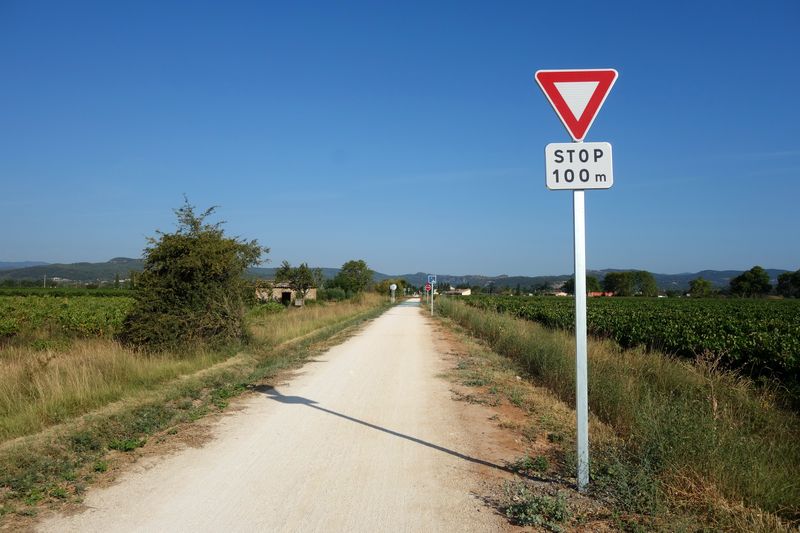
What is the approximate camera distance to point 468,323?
27766 mm

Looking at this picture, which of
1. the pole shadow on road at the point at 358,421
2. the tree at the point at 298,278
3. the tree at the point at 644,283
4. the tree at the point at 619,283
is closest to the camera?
the pole shadow on road at the point at 358,421

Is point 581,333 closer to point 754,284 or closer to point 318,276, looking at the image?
point 318,276

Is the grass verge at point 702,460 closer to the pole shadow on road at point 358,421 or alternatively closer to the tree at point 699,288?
the pole shadow on road at point 358,421

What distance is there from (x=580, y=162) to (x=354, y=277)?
273ft

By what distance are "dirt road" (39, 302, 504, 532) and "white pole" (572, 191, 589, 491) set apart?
3.17 feet

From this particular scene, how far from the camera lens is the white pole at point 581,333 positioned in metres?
4.95

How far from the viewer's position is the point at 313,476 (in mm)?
5531

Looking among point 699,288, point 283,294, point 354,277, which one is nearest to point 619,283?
point 699,288

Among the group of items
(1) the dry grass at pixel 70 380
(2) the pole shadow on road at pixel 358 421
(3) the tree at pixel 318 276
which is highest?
(3) the tree at pixel 318 276

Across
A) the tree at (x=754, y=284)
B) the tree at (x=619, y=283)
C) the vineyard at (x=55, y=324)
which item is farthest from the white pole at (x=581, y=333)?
the tree at (x=619, y=283)

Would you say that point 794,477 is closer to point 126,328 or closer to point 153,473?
point 153,473

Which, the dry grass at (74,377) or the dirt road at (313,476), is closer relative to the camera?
the dirt road at (313,476)

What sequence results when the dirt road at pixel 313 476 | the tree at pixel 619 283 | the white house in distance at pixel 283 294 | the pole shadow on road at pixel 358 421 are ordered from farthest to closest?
the tree at pixel 619 283 < the white house in distance at pixel 283 294 < the pole shadow on road at pixel 358 421 < the dirt road at pixel 313 476

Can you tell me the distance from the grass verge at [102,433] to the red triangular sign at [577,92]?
542 cm
